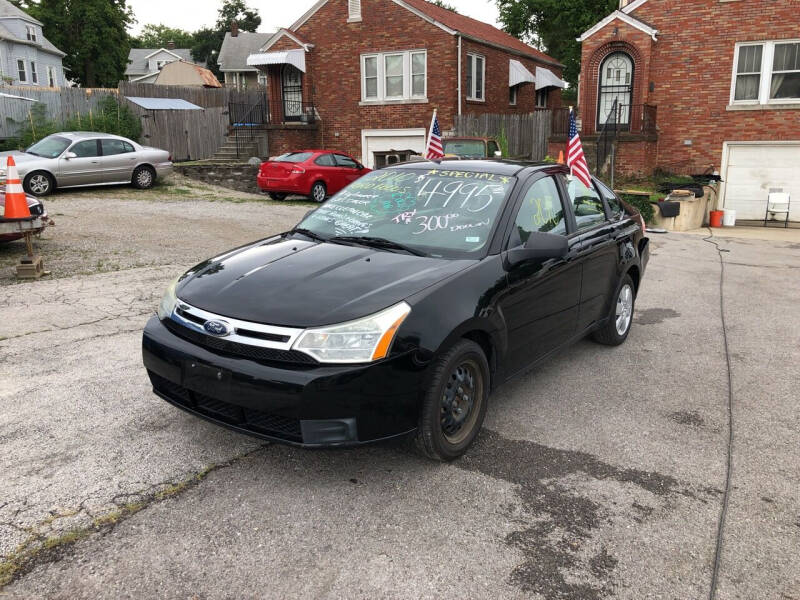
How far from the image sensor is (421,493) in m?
3.42

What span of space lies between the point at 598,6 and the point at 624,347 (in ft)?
111

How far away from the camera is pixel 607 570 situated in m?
2.84

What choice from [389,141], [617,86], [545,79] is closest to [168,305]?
[617,86]

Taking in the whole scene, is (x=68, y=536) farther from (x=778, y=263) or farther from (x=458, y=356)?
(x=778, y=263)

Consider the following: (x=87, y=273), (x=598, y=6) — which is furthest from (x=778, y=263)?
(x=598, y=6)

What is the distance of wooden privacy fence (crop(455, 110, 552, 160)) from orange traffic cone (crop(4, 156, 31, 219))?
680 inches

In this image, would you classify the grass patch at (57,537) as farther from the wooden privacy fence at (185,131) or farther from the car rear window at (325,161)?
the wooden privacy fence at (185,131)

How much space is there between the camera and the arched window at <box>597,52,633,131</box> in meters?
20.2

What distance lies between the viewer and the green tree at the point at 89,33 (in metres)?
52.2

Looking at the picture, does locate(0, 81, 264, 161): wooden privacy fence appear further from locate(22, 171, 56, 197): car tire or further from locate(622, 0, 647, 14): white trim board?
locate(622, 0, 647, 14): white trim board

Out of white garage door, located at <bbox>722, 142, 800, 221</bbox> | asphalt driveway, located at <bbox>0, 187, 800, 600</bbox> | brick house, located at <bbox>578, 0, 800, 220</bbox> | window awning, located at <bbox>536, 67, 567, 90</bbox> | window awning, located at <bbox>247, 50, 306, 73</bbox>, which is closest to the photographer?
asphalt driveway, located at <bbox>0, 187, 800, 600</bbox>

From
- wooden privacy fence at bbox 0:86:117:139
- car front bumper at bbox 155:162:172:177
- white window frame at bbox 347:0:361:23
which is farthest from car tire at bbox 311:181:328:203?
wooden privacy fence at bbox 0:86:117:139

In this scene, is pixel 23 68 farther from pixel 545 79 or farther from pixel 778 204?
pixel 778 204

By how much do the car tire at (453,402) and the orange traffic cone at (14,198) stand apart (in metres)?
6.98
